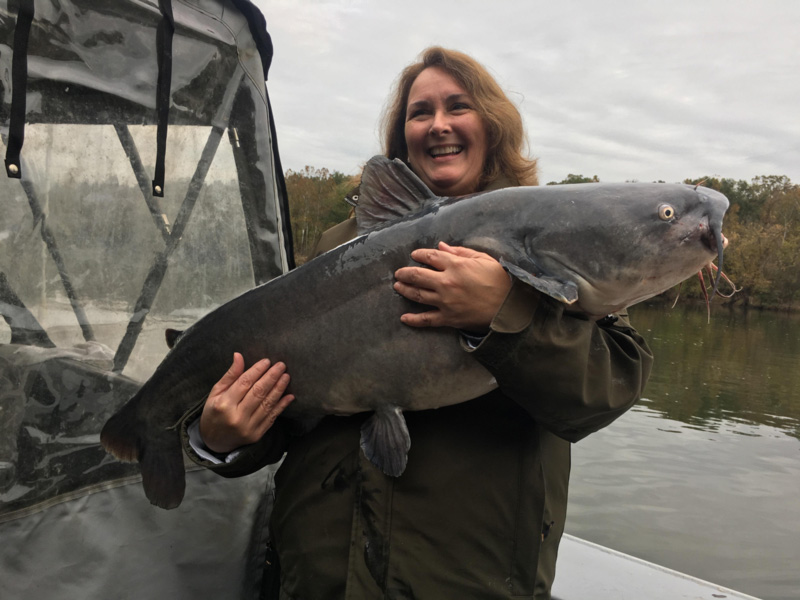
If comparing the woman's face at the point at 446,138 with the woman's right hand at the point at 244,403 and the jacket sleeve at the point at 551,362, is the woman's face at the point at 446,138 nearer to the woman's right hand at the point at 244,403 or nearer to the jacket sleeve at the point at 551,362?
the jacket sleeve at the point at 551,362

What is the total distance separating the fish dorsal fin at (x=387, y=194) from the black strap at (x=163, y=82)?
952 millimetres

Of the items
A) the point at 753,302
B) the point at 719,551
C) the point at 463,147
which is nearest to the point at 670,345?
the point at 719,551

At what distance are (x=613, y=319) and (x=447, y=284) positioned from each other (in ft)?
2.10

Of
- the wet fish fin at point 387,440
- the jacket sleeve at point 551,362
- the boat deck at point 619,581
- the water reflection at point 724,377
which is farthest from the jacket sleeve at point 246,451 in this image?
the water reflection at point 724,377

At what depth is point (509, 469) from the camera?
1.88 m

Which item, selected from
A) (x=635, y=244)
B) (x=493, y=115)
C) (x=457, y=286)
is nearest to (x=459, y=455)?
(x=457, y=286)

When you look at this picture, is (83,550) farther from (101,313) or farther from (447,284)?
(447,284)

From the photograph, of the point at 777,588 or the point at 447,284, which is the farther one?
the point at 777,588

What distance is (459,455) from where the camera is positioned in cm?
190

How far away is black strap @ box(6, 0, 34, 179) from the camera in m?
1.98

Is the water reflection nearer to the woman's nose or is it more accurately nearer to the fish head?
the woman's nose

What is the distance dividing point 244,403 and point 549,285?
1.07 metres

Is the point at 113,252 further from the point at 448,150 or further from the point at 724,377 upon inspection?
the point at 724,377

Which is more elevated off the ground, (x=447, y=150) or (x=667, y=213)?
(x=447, y=150)
